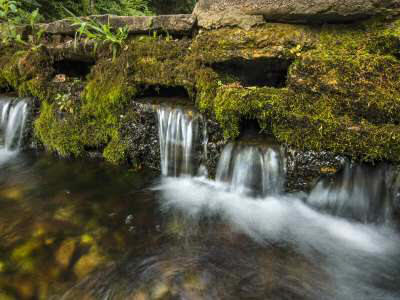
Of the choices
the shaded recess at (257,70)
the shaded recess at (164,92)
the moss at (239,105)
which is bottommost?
the moss at (239,105)

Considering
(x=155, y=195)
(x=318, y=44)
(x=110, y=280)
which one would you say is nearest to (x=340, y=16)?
(x=318, y=44)

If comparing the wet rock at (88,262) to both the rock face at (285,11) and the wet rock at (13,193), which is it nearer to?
the wet rock at (13,193)

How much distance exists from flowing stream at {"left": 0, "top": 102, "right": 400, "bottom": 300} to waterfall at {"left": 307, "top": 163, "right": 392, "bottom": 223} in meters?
0.01

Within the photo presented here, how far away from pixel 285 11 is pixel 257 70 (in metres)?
0.82

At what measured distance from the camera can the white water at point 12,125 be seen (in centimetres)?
512

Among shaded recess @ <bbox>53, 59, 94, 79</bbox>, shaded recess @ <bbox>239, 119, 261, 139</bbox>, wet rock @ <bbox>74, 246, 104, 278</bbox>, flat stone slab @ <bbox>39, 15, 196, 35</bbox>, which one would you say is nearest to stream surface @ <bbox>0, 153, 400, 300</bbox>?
wet rock @ <bbox>74, 246, 104, 278</bbox>

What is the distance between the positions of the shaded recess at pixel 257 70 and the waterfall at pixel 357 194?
1.60 metres

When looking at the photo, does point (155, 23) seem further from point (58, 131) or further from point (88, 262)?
point (88, 262)

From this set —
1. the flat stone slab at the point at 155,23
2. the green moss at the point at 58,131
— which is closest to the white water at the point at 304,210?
the flat stone slab at the point at 155,23

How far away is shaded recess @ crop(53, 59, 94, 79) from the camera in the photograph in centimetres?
542

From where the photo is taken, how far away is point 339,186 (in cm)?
322

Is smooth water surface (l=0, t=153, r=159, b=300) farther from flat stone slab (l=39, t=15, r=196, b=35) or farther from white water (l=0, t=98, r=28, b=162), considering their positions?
flat stone slab (l=39, t=15, r=196, b=35)

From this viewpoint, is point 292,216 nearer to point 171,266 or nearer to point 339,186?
point 339,186

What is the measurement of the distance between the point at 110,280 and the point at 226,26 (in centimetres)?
347
